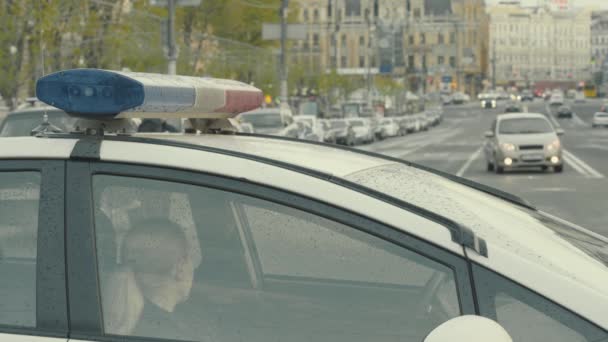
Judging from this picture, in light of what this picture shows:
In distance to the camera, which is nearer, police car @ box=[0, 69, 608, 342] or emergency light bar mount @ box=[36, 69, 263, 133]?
police car @ box=[0, 69, 608, 342]

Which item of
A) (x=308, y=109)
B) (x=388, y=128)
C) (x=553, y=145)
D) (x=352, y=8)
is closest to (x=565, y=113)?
(x=388, y=128)

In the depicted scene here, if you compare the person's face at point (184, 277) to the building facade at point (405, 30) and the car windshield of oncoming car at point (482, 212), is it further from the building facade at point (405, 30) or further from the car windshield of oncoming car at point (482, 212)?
the building facade at point (405, 30)

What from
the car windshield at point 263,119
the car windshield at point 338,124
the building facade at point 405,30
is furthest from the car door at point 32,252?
the building facade at point 405,30

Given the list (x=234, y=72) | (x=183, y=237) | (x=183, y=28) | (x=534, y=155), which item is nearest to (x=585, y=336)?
(x=183, y=237)

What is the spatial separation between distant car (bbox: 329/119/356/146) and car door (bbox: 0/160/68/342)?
197 ft

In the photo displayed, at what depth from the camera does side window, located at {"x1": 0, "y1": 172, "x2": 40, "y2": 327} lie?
9.84ft

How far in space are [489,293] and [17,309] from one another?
1.12 meters

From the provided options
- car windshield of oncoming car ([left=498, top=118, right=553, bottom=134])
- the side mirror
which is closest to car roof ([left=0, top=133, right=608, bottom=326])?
the side mirror

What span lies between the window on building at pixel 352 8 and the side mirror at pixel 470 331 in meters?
177

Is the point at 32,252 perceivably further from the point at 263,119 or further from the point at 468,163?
the point at 468,163

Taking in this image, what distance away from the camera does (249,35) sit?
75.8 m

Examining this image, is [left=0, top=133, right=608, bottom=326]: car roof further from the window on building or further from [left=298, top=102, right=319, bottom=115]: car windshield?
the window on building

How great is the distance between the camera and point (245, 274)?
3.03m

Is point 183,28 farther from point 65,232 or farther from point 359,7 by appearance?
point 359,7
